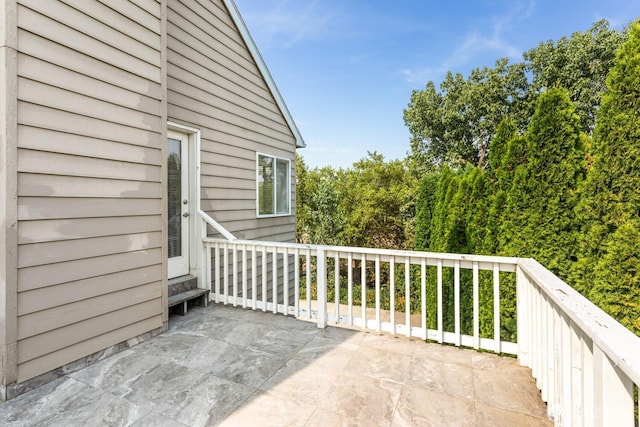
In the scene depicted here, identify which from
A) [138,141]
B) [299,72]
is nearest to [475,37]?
[299,72]

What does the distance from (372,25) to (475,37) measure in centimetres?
589

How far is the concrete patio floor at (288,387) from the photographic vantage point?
1817 mm

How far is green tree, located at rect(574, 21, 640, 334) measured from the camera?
102 inches

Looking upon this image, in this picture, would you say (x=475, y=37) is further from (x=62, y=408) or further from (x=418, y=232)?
(x=62, y=408)

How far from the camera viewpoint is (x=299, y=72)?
1074 cm

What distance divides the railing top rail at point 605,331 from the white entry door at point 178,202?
3736mm

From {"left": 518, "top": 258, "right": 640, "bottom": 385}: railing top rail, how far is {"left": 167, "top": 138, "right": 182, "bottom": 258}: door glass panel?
3.73 meters

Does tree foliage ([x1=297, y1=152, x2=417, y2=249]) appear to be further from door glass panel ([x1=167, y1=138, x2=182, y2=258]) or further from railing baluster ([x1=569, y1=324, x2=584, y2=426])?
railing baluster ([x1=569, y1=324, x2=584, y2=426])

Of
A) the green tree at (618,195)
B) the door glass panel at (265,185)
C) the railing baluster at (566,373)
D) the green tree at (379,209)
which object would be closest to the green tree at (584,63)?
the green tree at (379,209)

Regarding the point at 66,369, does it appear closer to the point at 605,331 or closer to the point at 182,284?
the point at 182,284

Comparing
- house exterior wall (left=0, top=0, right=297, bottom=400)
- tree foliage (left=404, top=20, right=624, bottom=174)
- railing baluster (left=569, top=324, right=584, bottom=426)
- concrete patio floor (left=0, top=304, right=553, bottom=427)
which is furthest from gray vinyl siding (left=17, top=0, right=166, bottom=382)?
tree foliage (left=404, top=20, right=624, bottom=174)

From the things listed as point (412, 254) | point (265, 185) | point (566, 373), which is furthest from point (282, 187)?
point (566, 373)

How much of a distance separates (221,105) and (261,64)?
1.44 m

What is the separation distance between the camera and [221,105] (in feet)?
15.1
